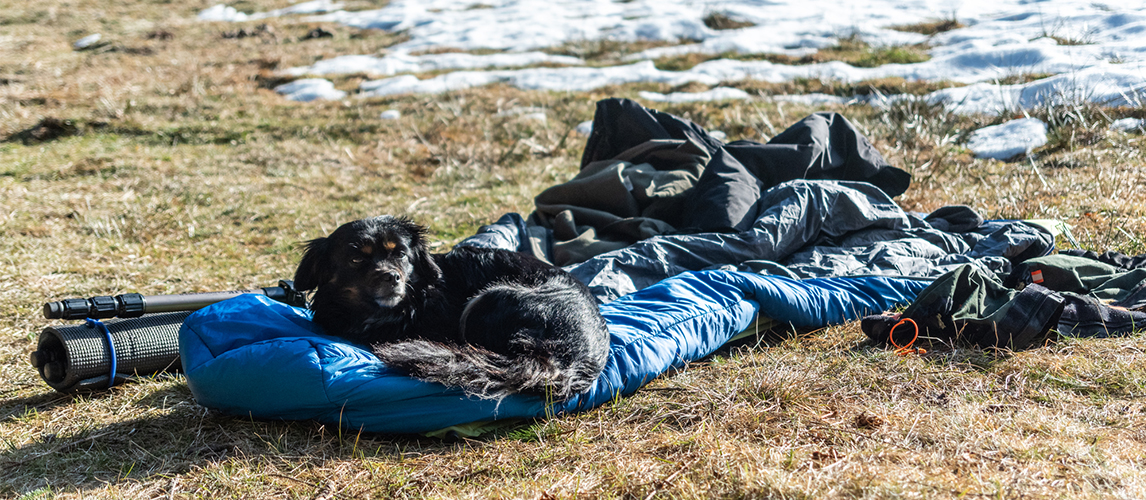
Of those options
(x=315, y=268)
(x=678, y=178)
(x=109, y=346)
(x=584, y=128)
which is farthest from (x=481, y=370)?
(x=584, y=128)

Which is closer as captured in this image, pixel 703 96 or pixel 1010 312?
pixel 1010 312

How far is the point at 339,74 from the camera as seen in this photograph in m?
14.6

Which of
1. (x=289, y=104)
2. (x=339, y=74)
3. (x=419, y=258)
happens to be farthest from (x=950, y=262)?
(x=339, y=74)

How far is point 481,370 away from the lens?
270 centimetres

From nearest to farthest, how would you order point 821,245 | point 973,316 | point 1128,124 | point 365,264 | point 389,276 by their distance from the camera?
point 389,276 → point 365,264 → point 973,316 → point 821,245 → point 1128,124

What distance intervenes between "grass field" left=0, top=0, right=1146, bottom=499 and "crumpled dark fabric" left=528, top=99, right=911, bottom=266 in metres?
0.91

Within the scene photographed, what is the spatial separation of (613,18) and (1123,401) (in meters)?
17.5

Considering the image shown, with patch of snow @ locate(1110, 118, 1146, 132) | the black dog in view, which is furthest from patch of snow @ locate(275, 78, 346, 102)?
patch of snow @ locate(1110, 118, 1146, 132)

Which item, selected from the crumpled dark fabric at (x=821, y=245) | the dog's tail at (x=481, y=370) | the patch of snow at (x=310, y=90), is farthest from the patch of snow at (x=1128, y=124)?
the patch of snow at (x=310, y=90)

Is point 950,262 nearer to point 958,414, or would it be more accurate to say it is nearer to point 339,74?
point 958,414

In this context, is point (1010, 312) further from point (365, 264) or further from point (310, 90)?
point (310, 90)

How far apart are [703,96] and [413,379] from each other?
369 inches

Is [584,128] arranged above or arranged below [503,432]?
below

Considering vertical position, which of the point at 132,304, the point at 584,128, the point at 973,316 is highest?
the point at 132,304
